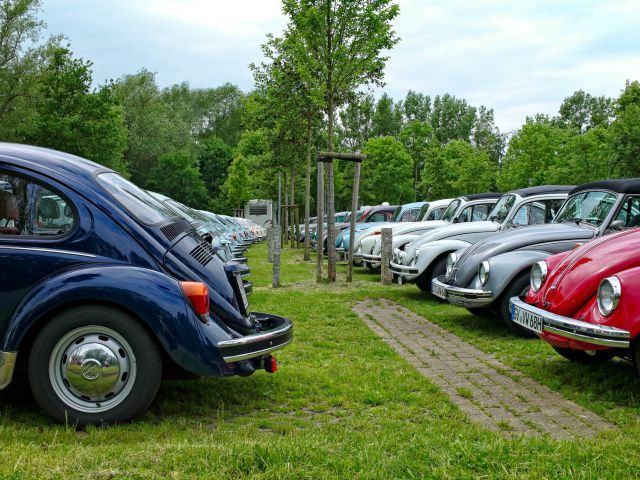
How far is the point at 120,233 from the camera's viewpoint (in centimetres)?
484

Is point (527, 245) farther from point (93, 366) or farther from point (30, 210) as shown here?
point (30, 210)

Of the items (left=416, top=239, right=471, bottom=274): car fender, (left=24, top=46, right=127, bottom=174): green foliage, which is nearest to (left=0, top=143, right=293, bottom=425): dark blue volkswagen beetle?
(left=416, top=239, right=471, bottom=274): car fender

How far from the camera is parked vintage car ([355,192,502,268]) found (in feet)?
49.6

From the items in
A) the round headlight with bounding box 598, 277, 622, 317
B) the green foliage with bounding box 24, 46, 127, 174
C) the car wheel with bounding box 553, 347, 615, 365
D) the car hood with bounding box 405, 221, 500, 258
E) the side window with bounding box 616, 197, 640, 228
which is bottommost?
the car wheel with bounding box 553, 347, 615, 365

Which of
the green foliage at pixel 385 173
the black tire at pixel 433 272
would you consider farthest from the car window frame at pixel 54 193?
the green foliage at pixel 385 173

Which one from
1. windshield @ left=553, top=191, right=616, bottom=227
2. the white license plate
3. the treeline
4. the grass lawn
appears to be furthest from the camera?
the treeline

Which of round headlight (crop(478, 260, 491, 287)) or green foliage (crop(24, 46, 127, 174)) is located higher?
green foliage (crop(24, 46, 127, 174))

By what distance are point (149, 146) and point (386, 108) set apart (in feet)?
116

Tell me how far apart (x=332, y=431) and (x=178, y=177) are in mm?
71536

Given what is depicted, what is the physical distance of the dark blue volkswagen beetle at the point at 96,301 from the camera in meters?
4.48

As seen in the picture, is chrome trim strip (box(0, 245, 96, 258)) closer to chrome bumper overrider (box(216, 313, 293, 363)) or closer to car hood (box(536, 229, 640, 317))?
chrome bumper overrider (box(216, 313, 293, 363))

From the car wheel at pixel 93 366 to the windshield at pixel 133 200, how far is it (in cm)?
79

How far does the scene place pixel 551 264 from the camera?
679 centimetres

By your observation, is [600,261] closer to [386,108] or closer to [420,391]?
[420,391]
